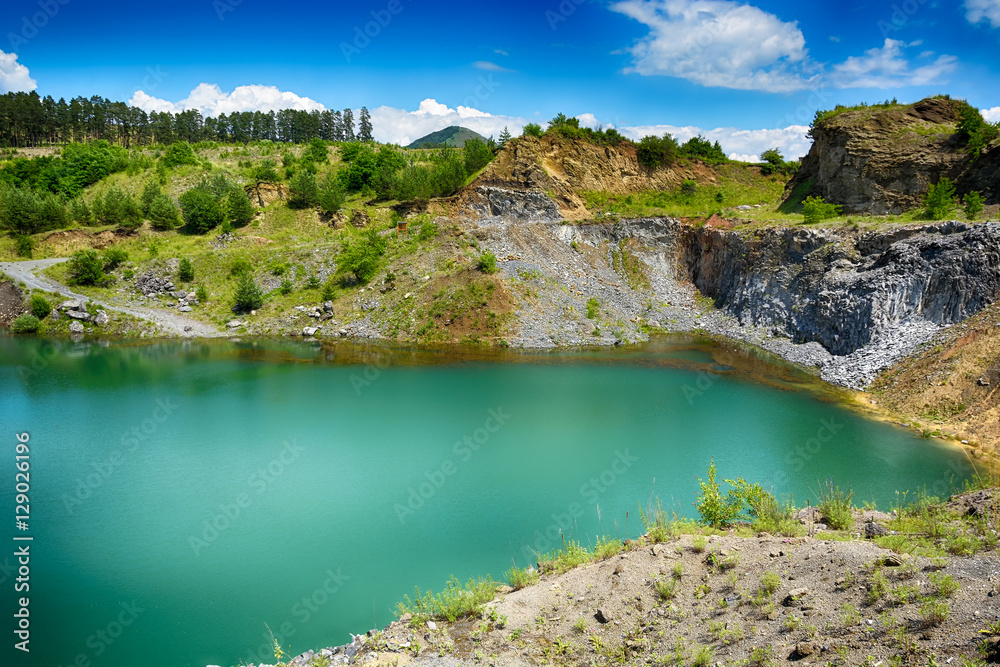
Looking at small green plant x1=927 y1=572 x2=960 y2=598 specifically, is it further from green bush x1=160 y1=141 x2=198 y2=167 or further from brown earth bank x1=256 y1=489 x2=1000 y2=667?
green bush x1=160 y1=141 x2=198 y2=167

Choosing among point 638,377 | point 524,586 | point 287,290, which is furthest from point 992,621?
point 287,290

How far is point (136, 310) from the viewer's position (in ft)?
121

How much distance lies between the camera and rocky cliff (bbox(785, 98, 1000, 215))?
3119 centimetres

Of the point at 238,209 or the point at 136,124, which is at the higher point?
the point at 136,124

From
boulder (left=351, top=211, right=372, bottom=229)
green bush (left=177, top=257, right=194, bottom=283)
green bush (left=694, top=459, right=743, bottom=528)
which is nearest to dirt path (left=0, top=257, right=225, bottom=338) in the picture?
green bush (left=177, top=257, right=194, bottom=283)

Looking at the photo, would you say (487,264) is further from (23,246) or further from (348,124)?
(348,124)

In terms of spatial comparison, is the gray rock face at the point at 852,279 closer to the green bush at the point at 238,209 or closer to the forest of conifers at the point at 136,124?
the green bush at the point at 238,209

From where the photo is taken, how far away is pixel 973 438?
1788 centimetres

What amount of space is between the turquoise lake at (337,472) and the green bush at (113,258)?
478 inches

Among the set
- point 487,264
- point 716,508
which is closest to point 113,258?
point 487,264

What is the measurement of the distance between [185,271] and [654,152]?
39.5 meters

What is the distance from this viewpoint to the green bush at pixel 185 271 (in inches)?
1544

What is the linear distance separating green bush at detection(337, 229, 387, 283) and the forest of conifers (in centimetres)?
5824

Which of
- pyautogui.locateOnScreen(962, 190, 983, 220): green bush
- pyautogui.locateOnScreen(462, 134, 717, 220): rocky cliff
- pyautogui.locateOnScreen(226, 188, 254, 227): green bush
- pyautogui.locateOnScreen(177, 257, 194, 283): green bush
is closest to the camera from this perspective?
pyautogui.locateOnScreen(962, 190, 983, 220): green bush
